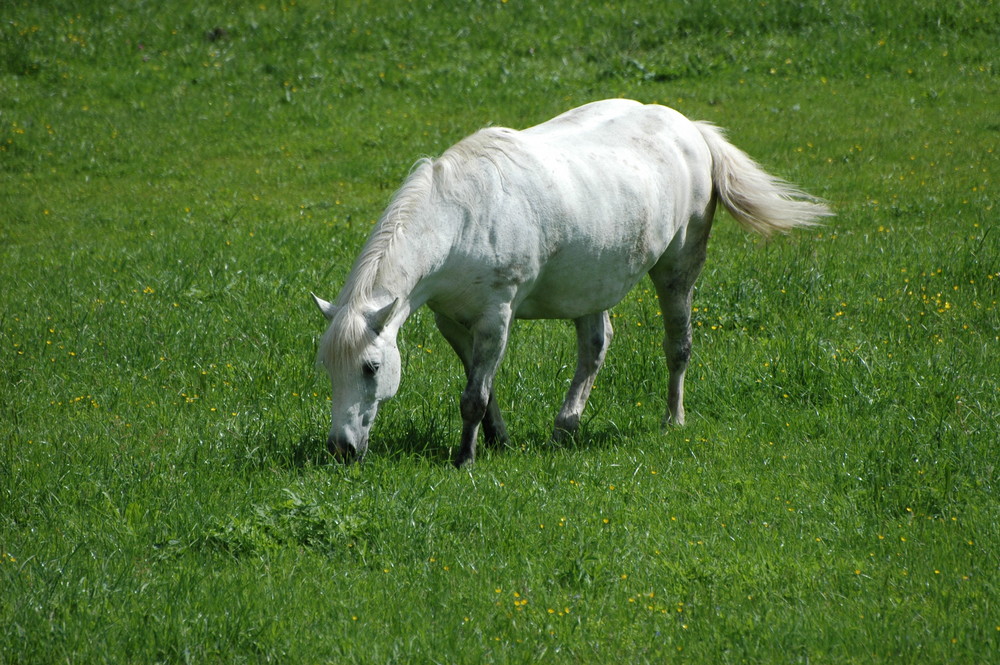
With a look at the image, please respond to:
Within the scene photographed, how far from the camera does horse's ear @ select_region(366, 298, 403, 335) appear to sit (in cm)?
493

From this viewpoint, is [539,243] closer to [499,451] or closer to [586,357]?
[586,357]

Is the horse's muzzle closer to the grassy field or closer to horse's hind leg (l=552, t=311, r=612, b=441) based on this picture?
the grassy field

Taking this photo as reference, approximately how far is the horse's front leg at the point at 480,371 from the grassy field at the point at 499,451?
17cm

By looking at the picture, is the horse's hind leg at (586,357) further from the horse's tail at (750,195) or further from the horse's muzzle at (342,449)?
the horse's muzzle at (342,449)

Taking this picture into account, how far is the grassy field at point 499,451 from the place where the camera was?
389cm

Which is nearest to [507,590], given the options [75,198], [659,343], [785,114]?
[659,343]

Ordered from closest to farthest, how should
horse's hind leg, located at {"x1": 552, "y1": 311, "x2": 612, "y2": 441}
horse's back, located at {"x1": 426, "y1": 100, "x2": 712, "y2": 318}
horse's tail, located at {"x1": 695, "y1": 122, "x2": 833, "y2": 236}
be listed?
1. horse's back, located at {"x1": 426, "y1": 100, "x2": 712, "y2": 318}
2. horse's hind leg, located at {"x1": 552, "y1": 311, "x2": 612, "y2": 441}
3. horse's tail, located at {"x1": 695, "y1": 122, "x2": 833, "y2": 236}

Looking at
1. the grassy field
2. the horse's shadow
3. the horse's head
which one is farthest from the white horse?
the grassy field

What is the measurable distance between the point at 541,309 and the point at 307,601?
8.39 ft

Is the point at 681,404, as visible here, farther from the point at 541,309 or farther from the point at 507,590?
the point at 507,590

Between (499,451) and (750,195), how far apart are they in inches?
96.9

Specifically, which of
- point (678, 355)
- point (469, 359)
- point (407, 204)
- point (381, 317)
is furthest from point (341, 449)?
point (678, 355)

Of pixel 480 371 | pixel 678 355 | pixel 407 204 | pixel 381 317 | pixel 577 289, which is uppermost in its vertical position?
pixel 407 204

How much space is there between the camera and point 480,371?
5562 mm
